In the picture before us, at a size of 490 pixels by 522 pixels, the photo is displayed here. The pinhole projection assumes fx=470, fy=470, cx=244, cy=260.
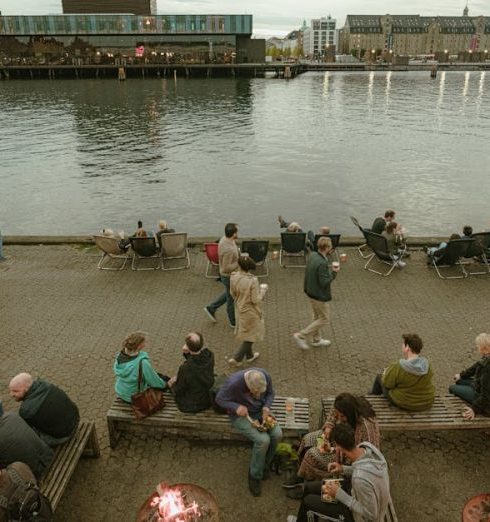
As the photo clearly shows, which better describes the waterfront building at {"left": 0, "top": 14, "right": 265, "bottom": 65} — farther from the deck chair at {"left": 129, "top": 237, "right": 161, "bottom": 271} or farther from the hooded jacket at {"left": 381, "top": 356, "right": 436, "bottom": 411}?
the hooded jacket at {"left": 381, "top": 356, "right": 436, "bottom": 411}

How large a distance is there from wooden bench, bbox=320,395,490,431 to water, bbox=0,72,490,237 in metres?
11.9

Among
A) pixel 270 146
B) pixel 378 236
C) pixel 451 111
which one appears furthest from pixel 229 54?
pixel 378 236

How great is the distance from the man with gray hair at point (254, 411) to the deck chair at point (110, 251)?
6.33 meters

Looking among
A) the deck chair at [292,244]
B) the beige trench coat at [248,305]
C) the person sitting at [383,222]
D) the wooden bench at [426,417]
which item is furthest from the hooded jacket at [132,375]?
the person sitting at [383,222]

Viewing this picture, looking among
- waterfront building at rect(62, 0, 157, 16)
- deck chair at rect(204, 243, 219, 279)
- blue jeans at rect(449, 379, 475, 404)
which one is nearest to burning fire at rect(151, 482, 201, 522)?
blue jeans at rect(449, 379, 475, 404)

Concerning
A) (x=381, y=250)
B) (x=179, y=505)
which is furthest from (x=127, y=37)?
(x=179, y=505)

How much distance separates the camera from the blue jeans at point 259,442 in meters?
5.13

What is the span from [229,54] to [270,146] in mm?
98516

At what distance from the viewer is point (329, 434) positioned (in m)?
4.75

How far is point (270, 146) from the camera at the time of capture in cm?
3334

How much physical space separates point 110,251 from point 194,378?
6.29 meters

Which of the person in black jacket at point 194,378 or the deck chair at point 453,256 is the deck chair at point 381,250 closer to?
the deck chair at point 453,256

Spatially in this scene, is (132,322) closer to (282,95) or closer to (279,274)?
(279,274)

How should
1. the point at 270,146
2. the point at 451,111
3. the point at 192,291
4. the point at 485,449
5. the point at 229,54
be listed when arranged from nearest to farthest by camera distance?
1. the point at 485,449
2. the point at 192,291
3. the point at 270,146
4. the point at 451,111
5. the point at 229,54
